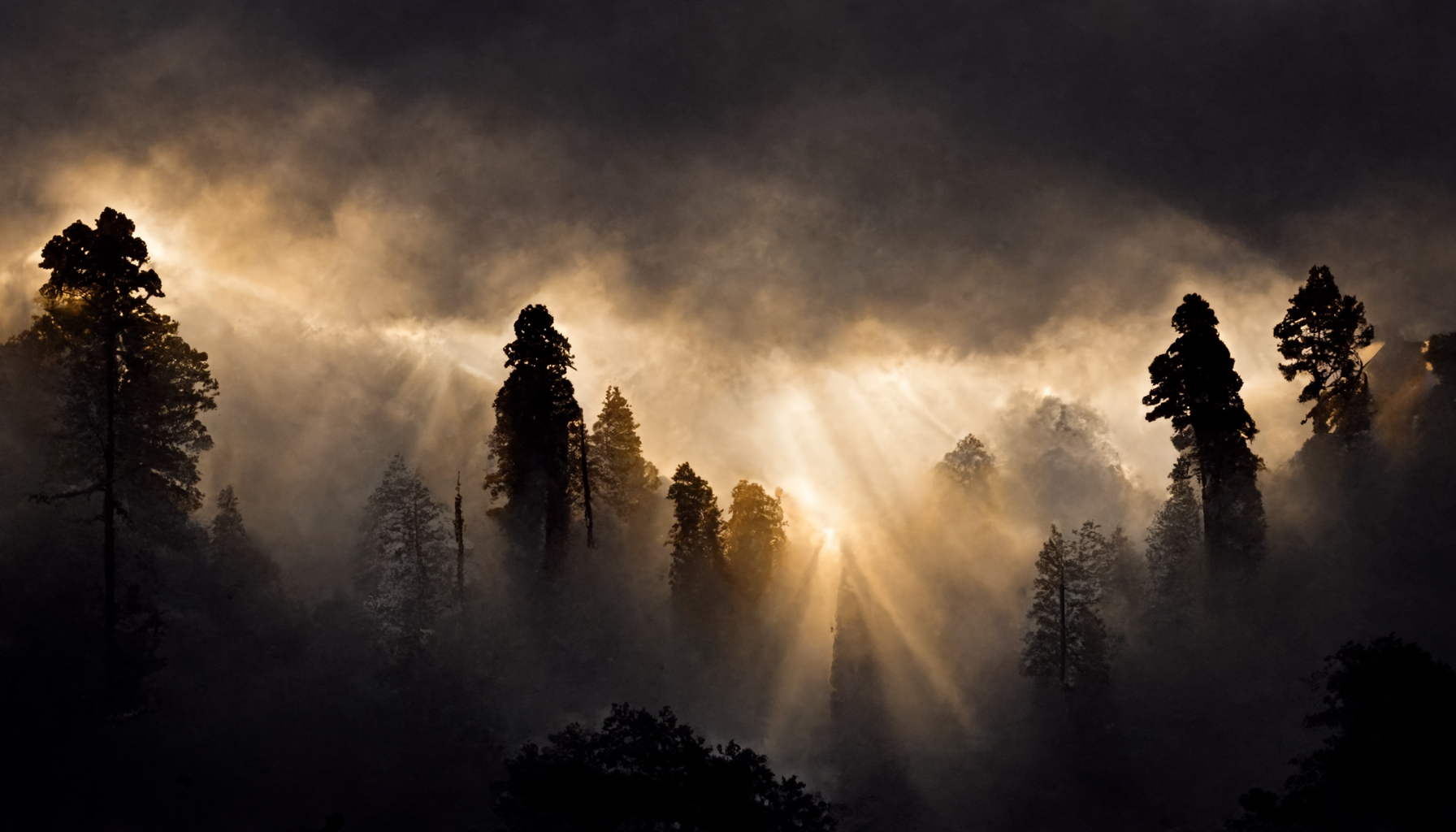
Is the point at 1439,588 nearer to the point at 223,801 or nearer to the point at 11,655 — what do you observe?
the point at 223,801

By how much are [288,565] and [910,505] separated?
4646 centimetres

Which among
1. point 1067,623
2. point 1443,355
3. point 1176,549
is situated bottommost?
point 1067,623

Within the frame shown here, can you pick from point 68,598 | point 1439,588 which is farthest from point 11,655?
point 1439,588

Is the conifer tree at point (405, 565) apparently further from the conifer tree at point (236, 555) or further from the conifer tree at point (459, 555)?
the conifer tree at point (236, 555)

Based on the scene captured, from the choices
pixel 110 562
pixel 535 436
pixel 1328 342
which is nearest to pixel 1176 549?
pixel 1328 342

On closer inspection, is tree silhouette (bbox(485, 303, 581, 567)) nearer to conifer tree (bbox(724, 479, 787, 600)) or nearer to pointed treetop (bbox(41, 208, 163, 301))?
conifer tree (bbox(724, 479, 787, 600))

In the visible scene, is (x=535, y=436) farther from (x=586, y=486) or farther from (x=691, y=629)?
(x=691, y=629)

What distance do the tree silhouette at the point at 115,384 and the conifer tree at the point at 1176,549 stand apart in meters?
55.9

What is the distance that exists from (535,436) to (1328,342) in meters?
49.2

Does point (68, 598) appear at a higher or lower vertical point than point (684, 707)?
higher

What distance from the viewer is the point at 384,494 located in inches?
2596

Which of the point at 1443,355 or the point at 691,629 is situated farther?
the point at 691,629

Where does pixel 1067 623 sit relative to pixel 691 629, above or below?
below

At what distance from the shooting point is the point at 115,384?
2234 inches
